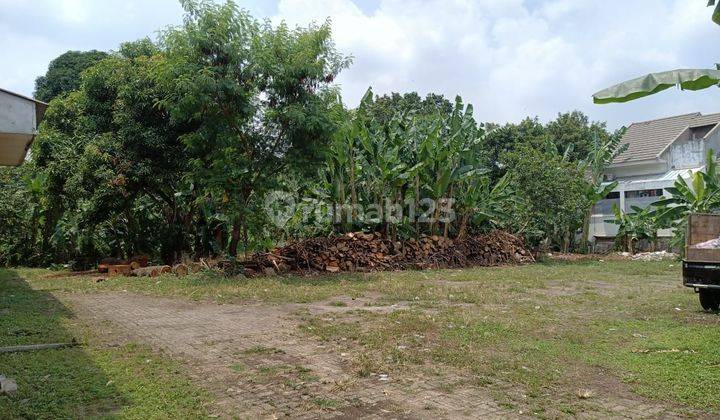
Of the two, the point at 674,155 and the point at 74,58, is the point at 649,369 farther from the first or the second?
the point at 74,58

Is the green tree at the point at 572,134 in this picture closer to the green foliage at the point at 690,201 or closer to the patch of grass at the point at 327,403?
the green foliage at the point at 690,201

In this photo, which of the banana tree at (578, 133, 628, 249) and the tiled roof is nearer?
the banana tree at (578, 133, 628, 249)

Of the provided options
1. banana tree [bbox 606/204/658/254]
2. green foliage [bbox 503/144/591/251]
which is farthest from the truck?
banana tree [bbox 606/204/658/254]

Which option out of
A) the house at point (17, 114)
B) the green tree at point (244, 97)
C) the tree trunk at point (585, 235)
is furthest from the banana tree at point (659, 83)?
the tree trunk at point (585, 235)

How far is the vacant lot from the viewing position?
4316 millimetres

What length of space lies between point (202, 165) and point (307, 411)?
33.5 ft

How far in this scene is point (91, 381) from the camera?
15.9 ft

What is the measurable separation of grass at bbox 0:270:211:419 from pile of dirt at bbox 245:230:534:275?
7129 mm

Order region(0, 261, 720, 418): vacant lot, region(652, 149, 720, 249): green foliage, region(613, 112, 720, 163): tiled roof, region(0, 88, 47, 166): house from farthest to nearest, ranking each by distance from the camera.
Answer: region(613, 112, 720, 163): tiled roof, region(652, 149, 720, 249): green foliage, region(0, 88, 47, 166): house, region(0, 261, 720, 418): vacant lot

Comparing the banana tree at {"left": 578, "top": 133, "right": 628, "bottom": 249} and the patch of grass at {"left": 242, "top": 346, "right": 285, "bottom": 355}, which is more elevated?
the banana tree at {"left": 578, "top": 133, "right": 628, "bottom": 249}

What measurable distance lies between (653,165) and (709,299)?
1760 centimetres

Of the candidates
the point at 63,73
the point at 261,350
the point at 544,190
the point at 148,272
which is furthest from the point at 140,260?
the point at 63,73

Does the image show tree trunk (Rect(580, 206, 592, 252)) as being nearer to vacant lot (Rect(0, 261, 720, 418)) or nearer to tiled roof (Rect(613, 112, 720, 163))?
tiled roof (Rect(613, 112, 720, 163))

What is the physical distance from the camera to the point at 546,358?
559 cm
